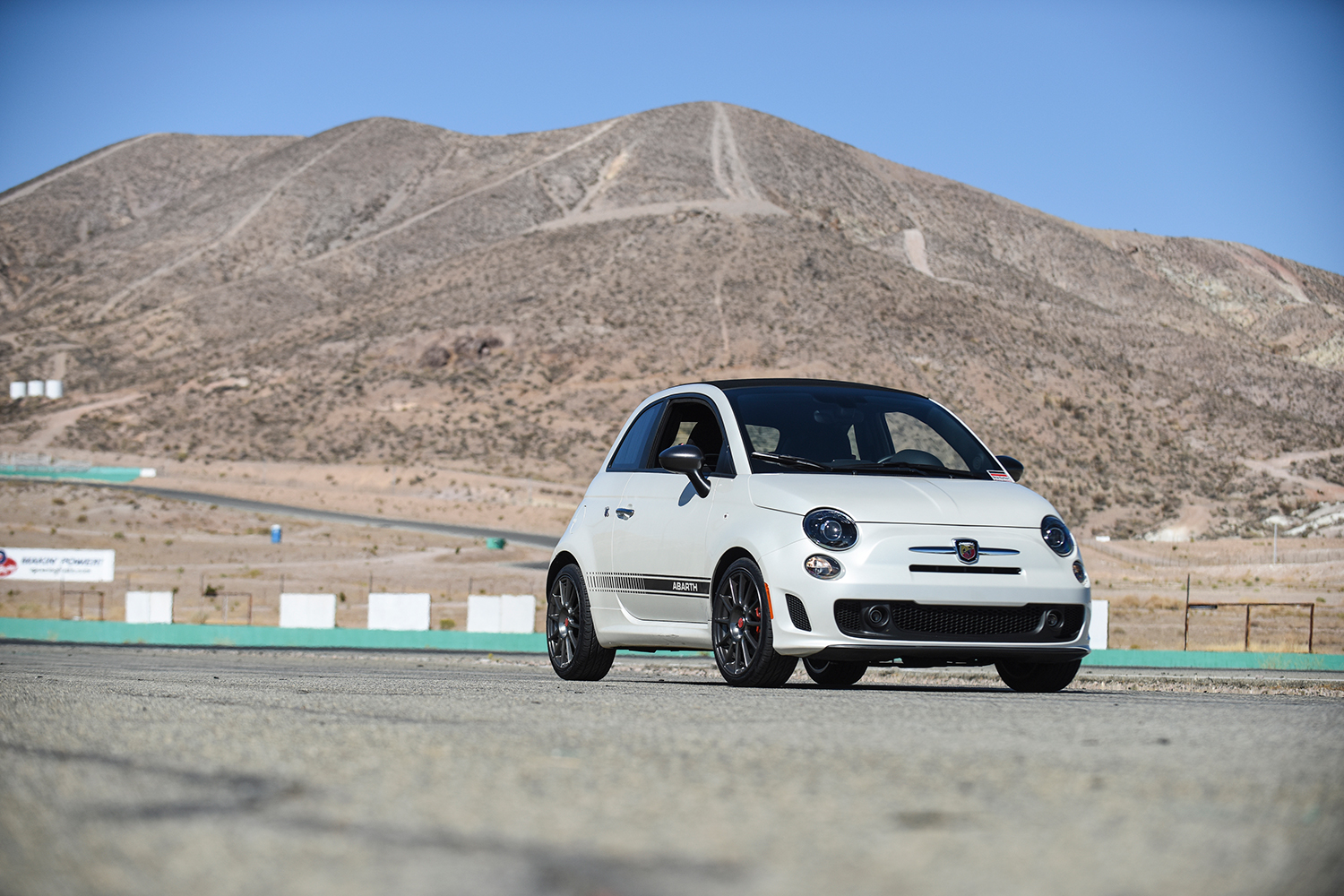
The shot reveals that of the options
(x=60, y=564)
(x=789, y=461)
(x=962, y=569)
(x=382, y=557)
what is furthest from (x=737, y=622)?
(x=382, y=557)

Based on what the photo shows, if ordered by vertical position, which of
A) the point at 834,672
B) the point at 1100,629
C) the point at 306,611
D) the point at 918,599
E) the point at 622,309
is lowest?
the point at 306,611

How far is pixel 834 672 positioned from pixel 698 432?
228 centimetres

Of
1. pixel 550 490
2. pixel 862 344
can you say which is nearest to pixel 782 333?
pixel 862 344

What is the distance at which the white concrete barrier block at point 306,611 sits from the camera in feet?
128

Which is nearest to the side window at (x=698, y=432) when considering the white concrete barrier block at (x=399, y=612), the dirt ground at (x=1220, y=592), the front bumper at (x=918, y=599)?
the front bumper at (x=918, y=599)

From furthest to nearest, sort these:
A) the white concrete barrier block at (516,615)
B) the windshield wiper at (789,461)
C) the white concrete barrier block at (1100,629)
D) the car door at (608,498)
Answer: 1. the white concrete barrier block at (516,615)
2. the white concrete barrier block at (1100,629)
3. the car door at (608,498)
4. the windshield wiper at (789,461)

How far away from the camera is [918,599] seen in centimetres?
849

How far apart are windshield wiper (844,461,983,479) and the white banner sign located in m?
41.1

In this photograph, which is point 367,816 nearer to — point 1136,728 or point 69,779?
point 69,779

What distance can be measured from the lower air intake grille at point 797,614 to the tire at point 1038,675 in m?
1.68

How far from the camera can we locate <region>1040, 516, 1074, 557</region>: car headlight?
8984 millimetres

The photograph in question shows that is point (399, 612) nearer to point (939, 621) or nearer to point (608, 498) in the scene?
Result: point (608, 498)

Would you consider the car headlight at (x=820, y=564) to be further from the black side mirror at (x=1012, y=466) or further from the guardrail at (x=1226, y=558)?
the guardrail at (x=1226, y=558)

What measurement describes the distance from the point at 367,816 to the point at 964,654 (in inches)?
219
